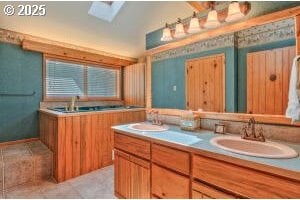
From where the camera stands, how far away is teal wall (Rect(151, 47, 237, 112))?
1696 millimetres

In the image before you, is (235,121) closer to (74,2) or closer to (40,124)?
(74,2)

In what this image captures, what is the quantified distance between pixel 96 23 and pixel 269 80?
2787 millimetres

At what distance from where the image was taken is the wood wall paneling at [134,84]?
3842mm

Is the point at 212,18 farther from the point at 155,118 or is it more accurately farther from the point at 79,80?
the point at 79,80

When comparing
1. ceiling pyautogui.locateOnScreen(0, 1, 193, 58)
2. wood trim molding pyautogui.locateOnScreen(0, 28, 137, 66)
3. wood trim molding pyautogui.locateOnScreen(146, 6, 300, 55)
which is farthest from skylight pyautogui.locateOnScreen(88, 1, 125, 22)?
wood trim molding pyautogui.locateOnScreen(146, 6, 300, 55)

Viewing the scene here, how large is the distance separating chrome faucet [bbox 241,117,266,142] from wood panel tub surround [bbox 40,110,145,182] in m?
2.06

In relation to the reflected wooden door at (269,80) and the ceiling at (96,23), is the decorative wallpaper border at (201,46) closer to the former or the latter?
the reflected wooden door at (269,80)

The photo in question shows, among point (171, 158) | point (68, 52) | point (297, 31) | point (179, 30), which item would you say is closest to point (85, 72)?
point (68, 52)

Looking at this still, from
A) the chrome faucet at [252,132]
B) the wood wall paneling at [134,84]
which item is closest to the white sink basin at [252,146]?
the chrome faucet at [252,132]

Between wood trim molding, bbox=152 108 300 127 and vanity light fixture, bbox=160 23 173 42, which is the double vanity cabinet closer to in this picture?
wood trim molding, bbox=152 108 300 127

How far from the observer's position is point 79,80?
3.66 meters

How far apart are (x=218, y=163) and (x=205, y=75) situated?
1.00 m

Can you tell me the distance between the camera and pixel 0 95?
274cm

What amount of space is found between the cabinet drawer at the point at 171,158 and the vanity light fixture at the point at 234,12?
1280 millimetres
